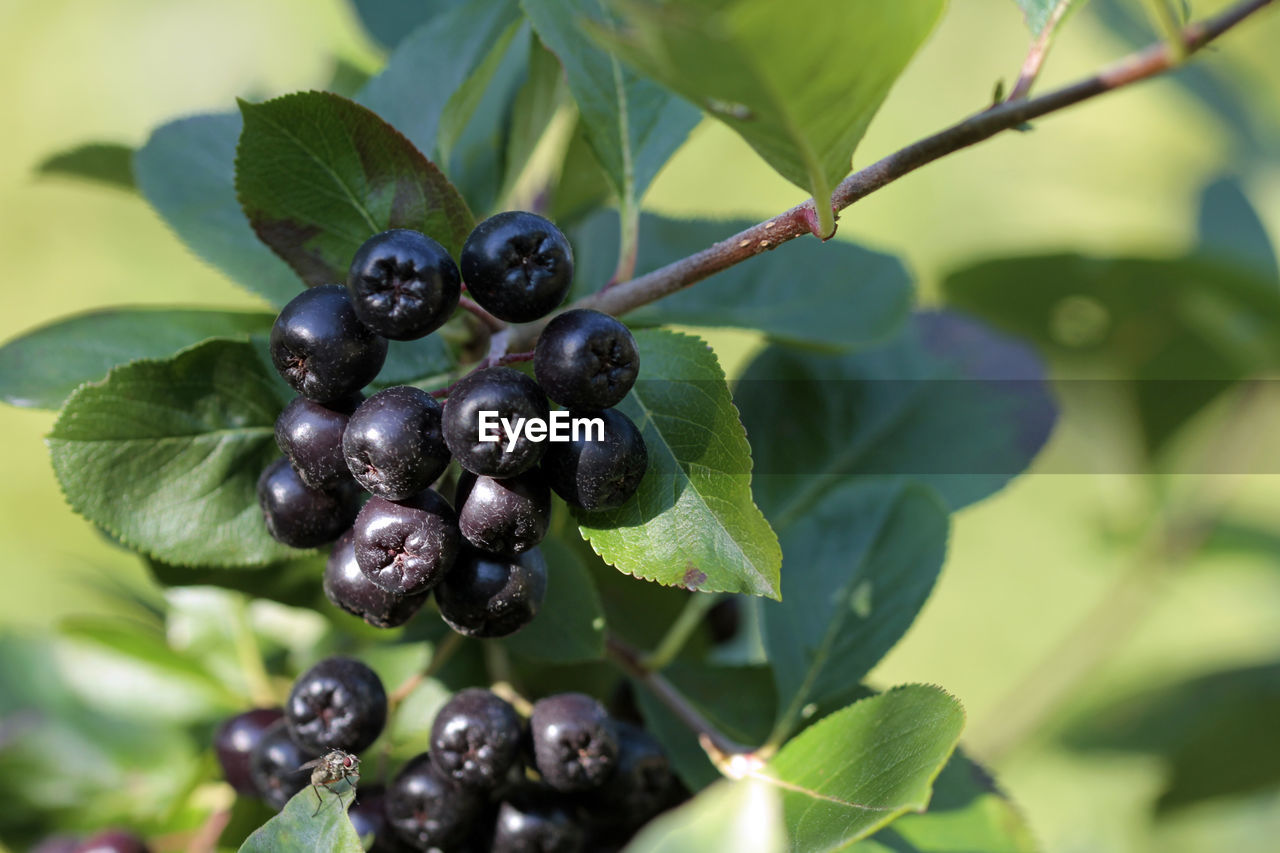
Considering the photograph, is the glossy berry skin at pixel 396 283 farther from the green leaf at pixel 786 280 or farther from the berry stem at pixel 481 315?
the green leaf at pixel 786 280

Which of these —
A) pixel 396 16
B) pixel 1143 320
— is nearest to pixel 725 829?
pixel 396 16

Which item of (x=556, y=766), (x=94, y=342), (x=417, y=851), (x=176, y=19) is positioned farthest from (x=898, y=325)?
(x=176, y=19)

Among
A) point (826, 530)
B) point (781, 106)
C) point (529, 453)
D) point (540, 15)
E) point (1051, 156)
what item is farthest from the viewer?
point (1051, 156)

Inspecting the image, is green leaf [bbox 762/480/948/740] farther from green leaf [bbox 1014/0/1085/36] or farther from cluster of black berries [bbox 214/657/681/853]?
green leaf [bbox 1014/0/1085/36]

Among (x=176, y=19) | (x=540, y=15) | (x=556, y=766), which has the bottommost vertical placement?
(x=176, y=19)

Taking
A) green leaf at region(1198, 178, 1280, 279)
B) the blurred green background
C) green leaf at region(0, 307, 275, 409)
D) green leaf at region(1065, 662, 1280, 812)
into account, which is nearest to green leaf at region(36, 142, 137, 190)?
green leaf at region(0, 307, 275, 409)

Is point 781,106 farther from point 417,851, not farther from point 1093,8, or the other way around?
point 1093,8

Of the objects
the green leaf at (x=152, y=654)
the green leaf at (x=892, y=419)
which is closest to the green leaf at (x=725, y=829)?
the green leaf at (x=892, y=419)

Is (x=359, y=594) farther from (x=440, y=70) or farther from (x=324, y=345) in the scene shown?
(x=440, y=70)
